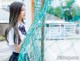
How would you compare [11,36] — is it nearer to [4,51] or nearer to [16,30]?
[16,30]

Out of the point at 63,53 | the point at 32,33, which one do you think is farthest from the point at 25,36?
the point at 63,53

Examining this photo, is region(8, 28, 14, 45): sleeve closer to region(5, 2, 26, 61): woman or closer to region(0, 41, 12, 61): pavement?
region(5, 2, 26, 61): woman

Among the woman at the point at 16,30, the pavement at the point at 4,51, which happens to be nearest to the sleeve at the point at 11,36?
the woman at the point at 16,30

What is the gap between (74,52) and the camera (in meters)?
2.75

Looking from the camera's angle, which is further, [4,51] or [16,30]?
[4,51]

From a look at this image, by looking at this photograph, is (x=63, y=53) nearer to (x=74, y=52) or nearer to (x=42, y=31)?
(x=74, y=52)

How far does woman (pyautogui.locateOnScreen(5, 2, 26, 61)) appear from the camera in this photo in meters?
2.37

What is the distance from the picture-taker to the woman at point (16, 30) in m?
2.37

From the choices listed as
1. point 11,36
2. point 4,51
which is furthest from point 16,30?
point 4,51

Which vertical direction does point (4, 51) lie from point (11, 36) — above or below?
below

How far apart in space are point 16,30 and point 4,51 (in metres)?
0.94

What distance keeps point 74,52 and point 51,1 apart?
65 cm

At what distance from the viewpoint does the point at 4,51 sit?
325 centimetres

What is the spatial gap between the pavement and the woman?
2.45 ft
